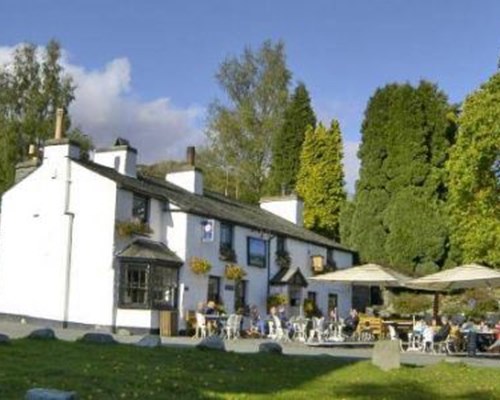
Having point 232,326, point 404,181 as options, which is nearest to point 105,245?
point 232,326

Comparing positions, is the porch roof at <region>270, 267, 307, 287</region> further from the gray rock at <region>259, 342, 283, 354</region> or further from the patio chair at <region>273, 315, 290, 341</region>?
the gray rock at <region>259, 342, 283, 354</region>

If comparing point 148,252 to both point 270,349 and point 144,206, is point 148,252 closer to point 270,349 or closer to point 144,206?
point 144,206

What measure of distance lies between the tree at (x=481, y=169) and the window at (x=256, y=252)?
31.9ft

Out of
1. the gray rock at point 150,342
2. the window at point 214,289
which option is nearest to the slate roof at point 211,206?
the window at point 214,289

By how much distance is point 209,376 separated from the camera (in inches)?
552

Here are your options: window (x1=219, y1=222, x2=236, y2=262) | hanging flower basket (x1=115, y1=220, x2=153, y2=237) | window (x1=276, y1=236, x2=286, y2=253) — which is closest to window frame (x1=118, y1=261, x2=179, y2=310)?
hanging flower basket (x1=115, y1=220, x2=153, y2=237)

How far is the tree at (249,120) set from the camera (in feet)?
199

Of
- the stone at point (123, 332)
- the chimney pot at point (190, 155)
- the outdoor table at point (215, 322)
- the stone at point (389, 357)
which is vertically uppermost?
the chimney pot at point (190, 155)

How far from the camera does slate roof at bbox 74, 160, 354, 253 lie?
32719mm

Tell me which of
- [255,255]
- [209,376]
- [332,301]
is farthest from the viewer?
[332,301]

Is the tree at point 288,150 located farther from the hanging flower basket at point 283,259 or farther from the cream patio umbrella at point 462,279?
the cream patio umbrella at point 462,279

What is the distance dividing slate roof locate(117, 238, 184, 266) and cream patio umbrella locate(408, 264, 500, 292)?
9257 mm

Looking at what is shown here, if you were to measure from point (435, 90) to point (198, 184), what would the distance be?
17.7m

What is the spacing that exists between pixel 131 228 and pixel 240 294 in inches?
305
